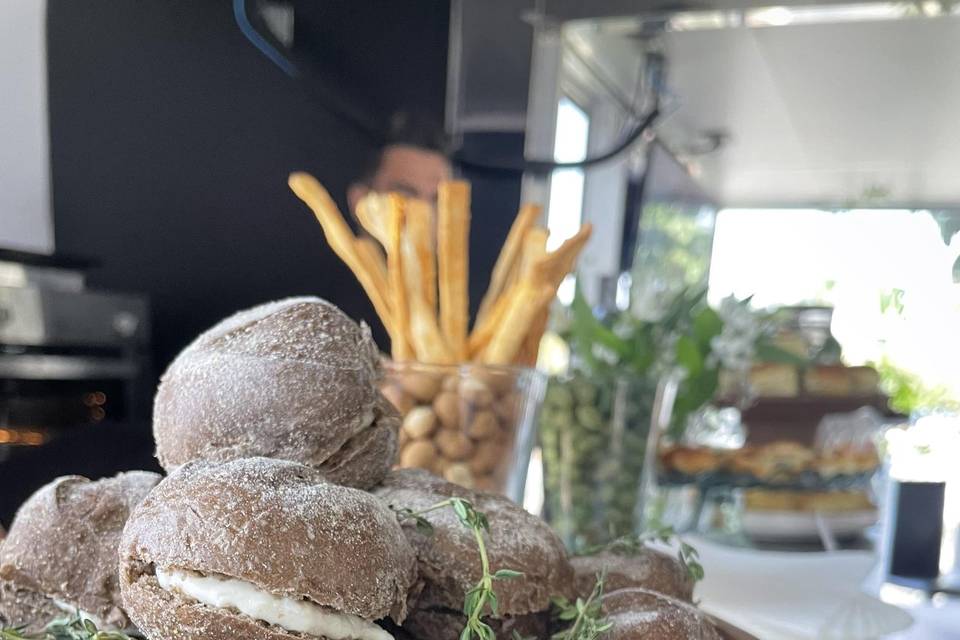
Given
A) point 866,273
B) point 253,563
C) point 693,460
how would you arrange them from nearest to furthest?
point 253,563, point 693,460, point 866,273

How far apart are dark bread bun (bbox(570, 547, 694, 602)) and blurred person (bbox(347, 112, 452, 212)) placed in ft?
5.19

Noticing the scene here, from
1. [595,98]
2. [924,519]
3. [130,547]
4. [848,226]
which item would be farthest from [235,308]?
[848,226]

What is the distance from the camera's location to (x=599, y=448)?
833mm

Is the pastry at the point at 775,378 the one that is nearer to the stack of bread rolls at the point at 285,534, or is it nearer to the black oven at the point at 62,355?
the stack of bread rolls at the point at 285,534

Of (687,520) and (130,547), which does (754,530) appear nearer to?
(687,520)

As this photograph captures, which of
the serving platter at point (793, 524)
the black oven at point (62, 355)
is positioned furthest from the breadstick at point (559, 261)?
the black oven at point (62, 355)

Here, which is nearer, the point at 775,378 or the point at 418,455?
the point at 418,455

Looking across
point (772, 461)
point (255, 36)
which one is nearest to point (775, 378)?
point (772, 461)

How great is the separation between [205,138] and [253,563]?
6.57 feet

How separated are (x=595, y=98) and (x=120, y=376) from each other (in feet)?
5.06

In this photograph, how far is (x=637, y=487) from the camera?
840mm

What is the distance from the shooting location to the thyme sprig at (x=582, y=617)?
326 millimetres

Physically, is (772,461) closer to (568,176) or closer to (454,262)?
(454,262)

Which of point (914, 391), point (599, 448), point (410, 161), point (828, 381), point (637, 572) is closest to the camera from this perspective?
point (637, 572)
